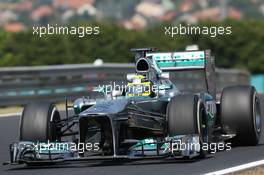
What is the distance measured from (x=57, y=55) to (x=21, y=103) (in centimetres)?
1676

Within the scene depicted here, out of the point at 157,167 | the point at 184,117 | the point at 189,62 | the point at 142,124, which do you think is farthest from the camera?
the point at 189,62

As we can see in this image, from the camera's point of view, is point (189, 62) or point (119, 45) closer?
point (189, 62)

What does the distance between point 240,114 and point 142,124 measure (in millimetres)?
1735

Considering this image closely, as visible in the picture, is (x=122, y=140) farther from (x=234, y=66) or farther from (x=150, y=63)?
(x=234, y=66)

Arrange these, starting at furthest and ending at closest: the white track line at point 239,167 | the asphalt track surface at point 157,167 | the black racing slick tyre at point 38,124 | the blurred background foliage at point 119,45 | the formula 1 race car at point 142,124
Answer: the blurred background foliage at point 119,45 → the black racing slick tyre at point 38,124 → the formula 1 race car at point 142,124 → the asphalt track surface at point 157,167 → the white track line at point 239,167

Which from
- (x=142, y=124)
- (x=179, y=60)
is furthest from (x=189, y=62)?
(x=142, y=124)

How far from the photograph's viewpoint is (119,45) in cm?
4022

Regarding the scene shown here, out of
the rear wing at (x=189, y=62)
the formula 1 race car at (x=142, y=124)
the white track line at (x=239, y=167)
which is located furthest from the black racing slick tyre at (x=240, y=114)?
the white track line at (x=239, y=167)

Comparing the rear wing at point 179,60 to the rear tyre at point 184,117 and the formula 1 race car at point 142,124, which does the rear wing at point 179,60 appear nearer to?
the formula 1 race car at point 142,124

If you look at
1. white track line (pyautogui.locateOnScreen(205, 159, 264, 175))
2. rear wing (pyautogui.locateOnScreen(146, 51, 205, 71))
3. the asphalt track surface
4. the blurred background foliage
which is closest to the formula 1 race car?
the asphalt track surface

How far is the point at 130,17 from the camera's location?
11125 centimetres

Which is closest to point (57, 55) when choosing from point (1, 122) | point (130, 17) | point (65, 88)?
point (65, 88)

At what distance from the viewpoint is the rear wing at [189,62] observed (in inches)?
500

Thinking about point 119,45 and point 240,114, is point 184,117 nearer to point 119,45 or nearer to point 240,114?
point 240,114
